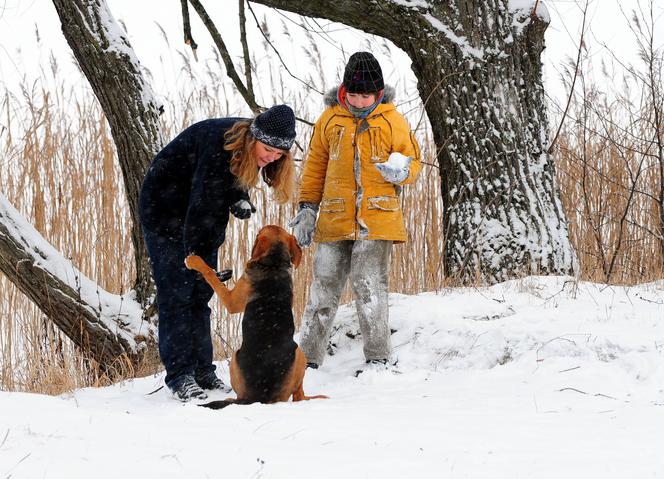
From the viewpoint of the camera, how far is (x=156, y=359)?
5.13 m

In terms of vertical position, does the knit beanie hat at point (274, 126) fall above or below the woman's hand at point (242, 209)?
above

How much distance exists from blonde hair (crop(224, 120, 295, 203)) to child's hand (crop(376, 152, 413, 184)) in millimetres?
573

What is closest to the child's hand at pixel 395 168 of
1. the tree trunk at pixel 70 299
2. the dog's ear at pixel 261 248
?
the dog's ear at pixel 261 248

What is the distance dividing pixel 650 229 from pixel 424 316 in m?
3.40

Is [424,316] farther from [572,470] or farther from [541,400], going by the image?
[572,470]

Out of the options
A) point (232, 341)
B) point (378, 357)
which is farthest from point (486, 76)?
point (232, 341)

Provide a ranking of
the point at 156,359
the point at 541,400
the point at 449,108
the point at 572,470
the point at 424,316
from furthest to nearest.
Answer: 1. the point at 449,108
2. the point at 156,359
3. the point at 424,316
4. the point at 541,400
5. the point at 572,470

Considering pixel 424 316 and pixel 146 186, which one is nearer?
pixel 146 186

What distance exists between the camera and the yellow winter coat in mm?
4062

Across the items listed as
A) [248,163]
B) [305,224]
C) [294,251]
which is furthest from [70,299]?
[248,163]

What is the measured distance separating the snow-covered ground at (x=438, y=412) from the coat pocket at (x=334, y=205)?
0.96m

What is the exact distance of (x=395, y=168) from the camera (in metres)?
3.93

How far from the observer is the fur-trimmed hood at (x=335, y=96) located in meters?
4.18

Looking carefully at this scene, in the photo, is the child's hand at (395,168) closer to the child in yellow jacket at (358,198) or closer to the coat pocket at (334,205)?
the child in yellow jacket at (358,198)
